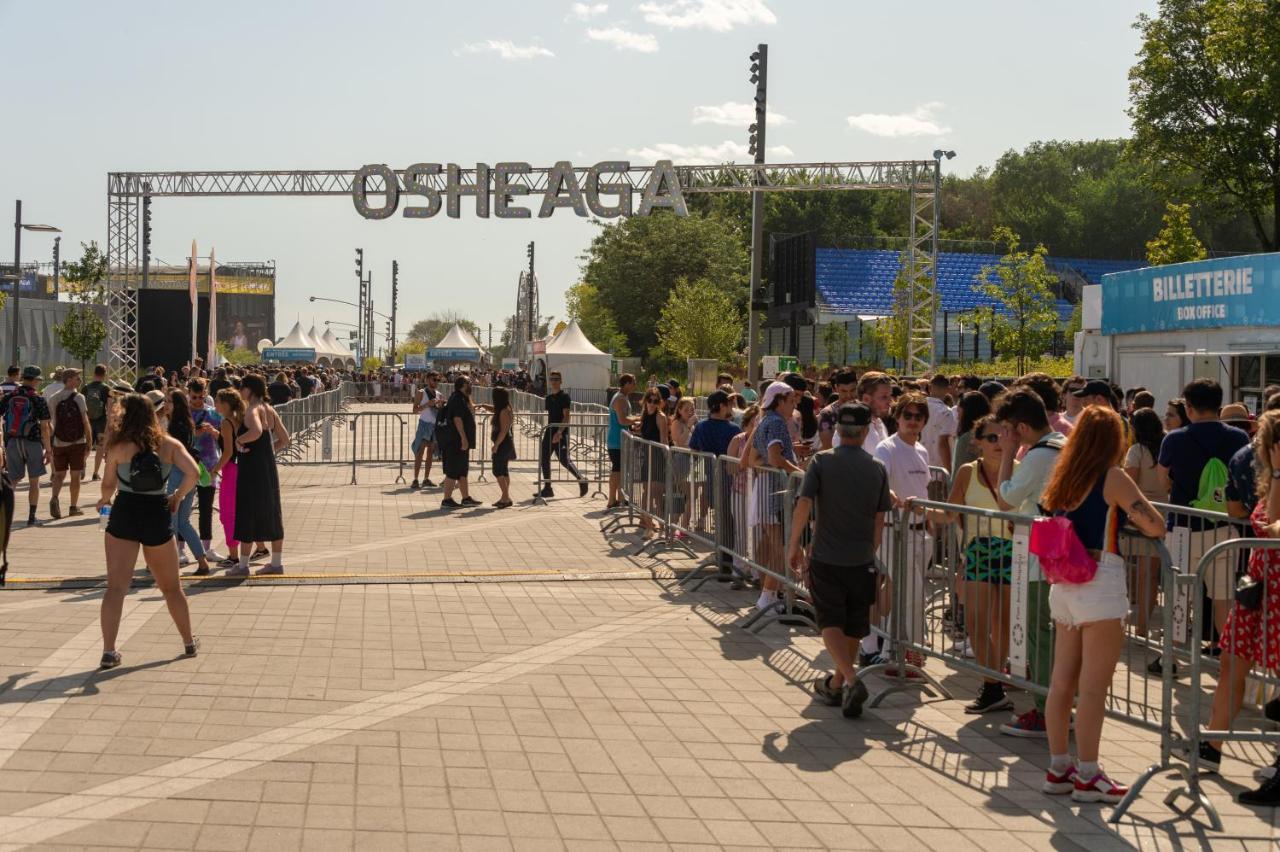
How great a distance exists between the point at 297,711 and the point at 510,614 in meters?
3.15

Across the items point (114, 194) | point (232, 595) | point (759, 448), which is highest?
point (114, 194)

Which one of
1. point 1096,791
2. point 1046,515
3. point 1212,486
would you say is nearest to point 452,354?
point 1212,486

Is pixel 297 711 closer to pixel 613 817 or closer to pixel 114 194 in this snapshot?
pixel 613 817

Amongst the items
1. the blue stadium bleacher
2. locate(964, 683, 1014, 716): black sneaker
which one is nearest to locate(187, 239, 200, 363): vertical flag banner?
locate(964, 683, 1014, 716): black sneaker

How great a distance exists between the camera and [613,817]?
545 cm

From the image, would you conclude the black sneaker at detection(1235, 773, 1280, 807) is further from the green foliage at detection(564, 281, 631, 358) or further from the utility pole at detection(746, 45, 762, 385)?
the green foliage at detection(564, 281, 631, 358)

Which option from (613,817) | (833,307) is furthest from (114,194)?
(833,307)

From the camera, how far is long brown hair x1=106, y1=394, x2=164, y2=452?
8.34 meters

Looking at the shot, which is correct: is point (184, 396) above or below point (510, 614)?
above

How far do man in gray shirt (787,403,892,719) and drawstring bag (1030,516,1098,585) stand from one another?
1.49m

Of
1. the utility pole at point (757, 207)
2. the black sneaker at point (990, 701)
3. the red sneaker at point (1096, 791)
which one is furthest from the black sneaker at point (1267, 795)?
the utility pole at point (757, 207)

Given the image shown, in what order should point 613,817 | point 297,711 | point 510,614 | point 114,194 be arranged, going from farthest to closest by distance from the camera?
point 114,194, point 510,614, point 297,711, point 613,817

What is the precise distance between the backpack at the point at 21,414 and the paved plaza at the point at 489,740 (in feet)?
15.5

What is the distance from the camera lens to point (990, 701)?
24.6 feet
